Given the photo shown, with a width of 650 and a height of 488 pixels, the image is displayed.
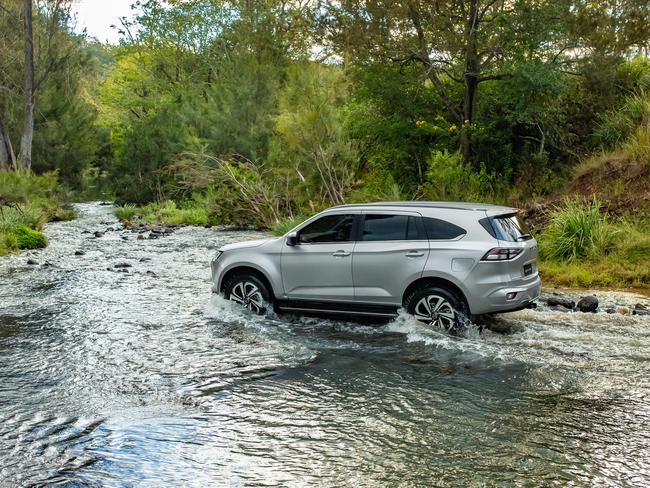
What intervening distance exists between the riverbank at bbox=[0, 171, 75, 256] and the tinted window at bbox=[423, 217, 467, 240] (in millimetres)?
14581

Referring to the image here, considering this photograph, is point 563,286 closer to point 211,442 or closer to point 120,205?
point 211,442

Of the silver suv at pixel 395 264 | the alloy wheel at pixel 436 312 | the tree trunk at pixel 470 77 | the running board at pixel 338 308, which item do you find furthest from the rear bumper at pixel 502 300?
the tree trunk at pixel 470 77

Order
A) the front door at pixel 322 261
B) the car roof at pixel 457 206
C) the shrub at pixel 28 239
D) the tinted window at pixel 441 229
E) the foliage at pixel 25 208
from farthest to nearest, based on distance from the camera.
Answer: the foliage at pixel 25 208 < the shrub at pixel 28 239 < the front door at pixel 322 261 < the car roof at pixel 457 206 < the tinted window at pixel 441 229

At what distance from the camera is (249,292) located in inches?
415

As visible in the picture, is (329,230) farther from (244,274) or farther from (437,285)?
(437,285)

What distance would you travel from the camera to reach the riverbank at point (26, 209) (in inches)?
857

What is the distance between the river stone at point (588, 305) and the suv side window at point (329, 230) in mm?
3958

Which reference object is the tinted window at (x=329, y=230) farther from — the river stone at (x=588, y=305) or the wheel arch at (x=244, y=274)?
the river stone at (x=588, y=305)

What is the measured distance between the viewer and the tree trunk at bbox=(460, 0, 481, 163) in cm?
2030

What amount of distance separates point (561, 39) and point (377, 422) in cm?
1678

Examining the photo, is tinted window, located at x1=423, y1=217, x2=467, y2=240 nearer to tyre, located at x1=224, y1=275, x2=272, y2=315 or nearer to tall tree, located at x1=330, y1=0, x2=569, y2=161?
tyre, located at x1=224, y1=275, x2=272, y2=315

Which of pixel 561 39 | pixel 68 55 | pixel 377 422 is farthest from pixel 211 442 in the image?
pixel 68 55

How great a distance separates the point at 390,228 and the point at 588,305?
3.63 m

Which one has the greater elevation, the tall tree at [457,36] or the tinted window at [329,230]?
the tall tree at [457,36]
